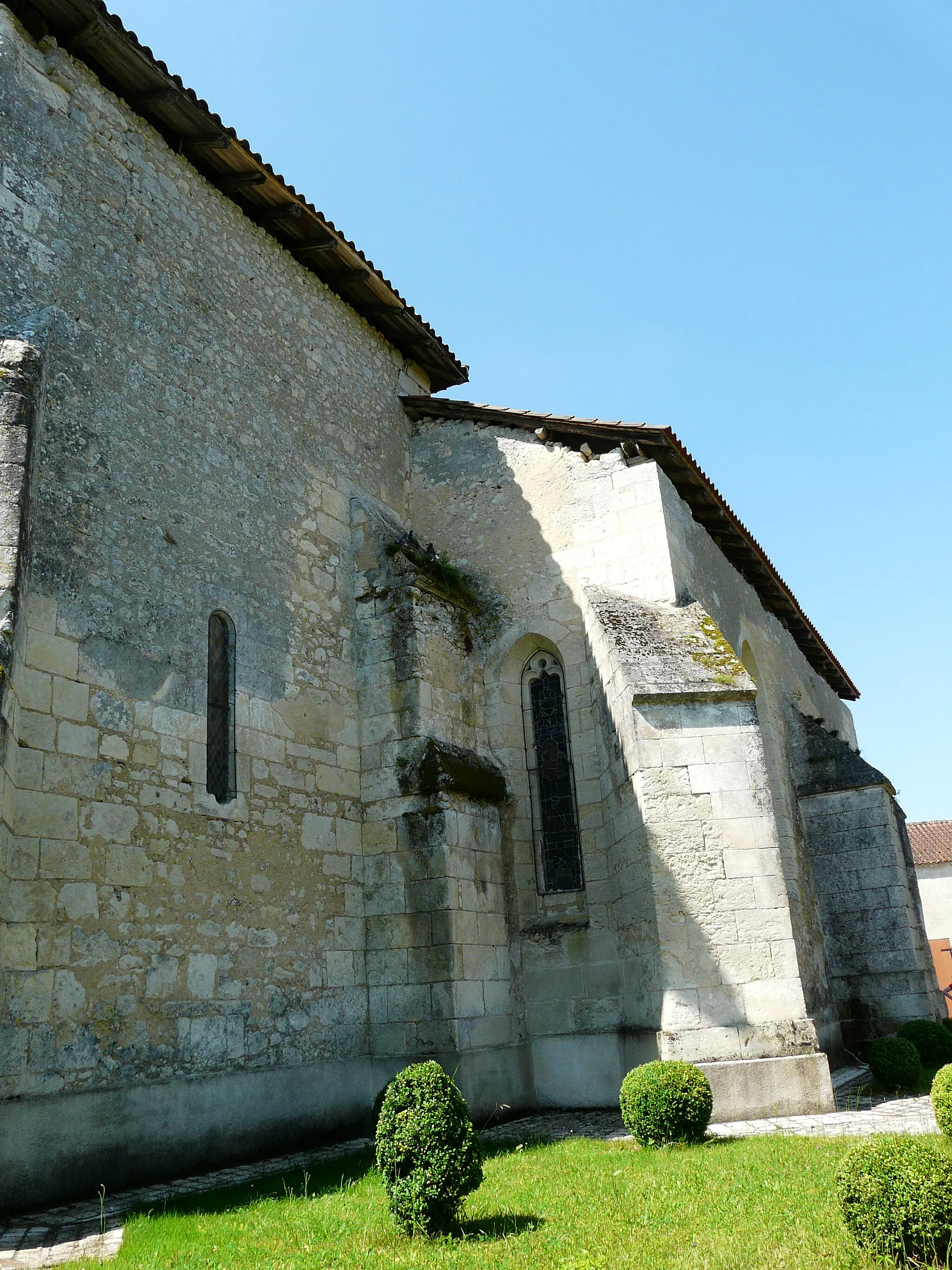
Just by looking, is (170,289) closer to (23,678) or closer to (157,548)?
(157,548)

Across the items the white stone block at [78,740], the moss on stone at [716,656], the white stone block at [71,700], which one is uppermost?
the moss on stone at [716,656]

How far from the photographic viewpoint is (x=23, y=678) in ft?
21.5

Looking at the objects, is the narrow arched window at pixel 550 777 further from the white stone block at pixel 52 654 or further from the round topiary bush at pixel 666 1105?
the white stone block at pixel 52 654

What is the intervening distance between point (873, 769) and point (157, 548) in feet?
32.3

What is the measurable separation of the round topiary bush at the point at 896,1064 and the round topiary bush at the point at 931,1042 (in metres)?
1.78

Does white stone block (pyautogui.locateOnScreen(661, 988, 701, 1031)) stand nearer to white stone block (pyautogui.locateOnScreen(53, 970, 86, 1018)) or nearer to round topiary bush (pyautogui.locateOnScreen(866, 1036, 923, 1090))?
round topiary bush (pyautogui.locateOnScreen(866, 1036, 923, 1090))

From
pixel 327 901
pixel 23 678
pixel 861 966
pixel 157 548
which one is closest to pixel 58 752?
pixel 23 678

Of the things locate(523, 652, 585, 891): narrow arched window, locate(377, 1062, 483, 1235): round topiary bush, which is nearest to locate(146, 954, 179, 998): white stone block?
locate(377, 1062, 483, 1235): round topiary bush

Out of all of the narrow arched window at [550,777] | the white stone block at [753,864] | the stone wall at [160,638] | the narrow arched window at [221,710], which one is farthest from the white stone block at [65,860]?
the white stone block at [753,864]

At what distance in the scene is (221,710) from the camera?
8.34 m

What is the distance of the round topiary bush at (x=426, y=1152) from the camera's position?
4.92 meters

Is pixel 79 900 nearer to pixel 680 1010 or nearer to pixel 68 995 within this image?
pixel 68 995

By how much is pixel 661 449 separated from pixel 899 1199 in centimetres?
795

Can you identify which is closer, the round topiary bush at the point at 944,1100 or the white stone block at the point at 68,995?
the round topiary bush at the point at 944,1100
